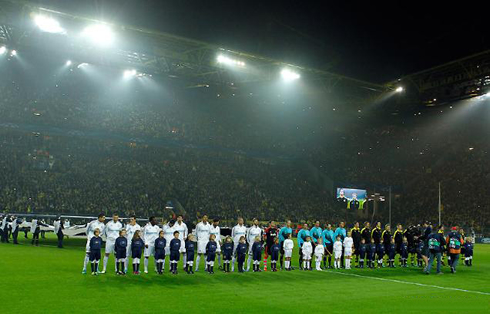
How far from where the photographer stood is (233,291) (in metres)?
11.8

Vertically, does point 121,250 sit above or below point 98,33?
below

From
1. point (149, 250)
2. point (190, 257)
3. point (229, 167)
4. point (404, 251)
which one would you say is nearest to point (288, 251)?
point (190, 257)

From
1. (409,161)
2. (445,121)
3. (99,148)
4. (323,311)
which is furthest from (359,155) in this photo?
(323,311)

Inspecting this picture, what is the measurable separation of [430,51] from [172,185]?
24.1m

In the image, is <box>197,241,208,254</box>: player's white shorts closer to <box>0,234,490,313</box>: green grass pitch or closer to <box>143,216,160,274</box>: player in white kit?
<box>0,234,490,313</box>: green grass pitch

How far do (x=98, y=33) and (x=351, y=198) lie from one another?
102 ft

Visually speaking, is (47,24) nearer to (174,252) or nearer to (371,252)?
(174,252)

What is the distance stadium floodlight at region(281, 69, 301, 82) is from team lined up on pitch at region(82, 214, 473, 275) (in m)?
17.0

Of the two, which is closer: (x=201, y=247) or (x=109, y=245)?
(x=109, y=245)

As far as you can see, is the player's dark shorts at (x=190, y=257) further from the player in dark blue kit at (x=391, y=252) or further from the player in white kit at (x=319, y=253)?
the player in dark blue kit at (x=391, y=252)

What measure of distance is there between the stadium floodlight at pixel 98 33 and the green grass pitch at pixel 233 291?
14695mm

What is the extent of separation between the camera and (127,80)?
45.8m

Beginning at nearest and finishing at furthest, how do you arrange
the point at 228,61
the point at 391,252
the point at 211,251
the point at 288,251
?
the point at 211,251
the point at 288,251
the point at 391,252
the point at 228,61

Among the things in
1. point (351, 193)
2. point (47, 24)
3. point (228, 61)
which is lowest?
point (351, 193)
